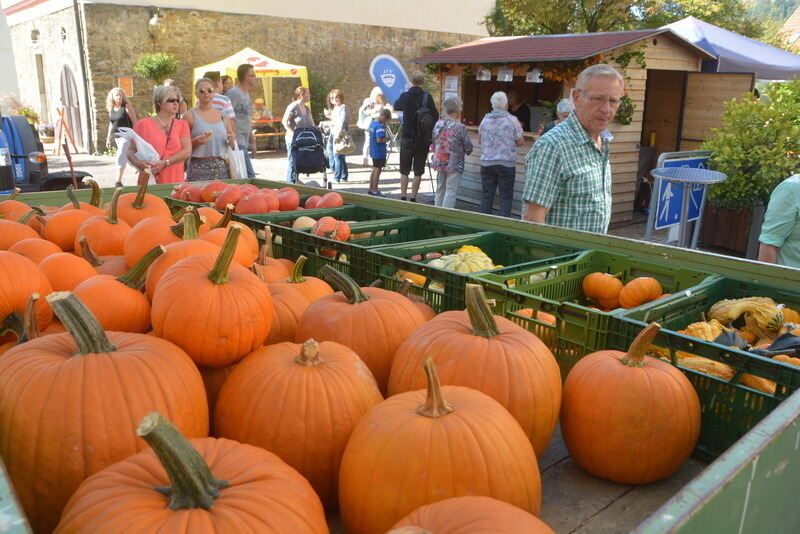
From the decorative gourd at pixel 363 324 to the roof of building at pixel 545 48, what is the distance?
27.5ft

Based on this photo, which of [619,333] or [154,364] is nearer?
[154,364]

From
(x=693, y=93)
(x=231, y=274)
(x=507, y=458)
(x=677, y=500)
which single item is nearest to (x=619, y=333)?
(x=507, y=458)

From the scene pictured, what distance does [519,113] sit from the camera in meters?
12.8

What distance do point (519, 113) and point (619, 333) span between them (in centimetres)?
1163

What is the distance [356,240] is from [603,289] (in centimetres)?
126

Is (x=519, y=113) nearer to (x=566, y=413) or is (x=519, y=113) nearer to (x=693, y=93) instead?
(x=693, y=93)

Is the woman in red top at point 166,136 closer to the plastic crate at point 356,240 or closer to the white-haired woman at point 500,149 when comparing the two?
the plastic crate at point 356,240

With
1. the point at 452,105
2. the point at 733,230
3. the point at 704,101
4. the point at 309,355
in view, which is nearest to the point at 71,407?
the point at 309,355

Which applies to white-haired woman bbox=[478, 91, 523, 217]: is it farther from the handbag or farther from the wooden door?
the handbag

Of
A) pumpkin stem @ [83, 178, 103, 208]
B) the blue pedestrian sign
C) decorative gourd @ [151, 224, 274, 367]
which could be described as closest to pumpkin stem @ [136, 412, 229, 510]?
decorative gourd @ [151, 224, 274, 367]

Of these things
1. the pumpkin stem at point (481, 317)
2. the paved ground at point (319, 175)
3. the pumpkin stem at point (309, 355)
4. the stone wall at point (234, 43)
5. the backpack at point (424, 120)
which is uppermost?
the stone wall at point (234, 43)

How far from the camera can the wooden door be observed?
34.6 ft

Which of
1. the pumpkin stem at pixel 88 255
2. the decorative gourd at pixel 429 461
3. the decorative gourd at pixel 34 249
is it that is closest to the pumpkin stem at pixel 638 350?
the decorative gourd at pixel 429 461

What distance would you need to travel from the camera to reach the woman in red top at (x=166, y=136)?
20.0ft
